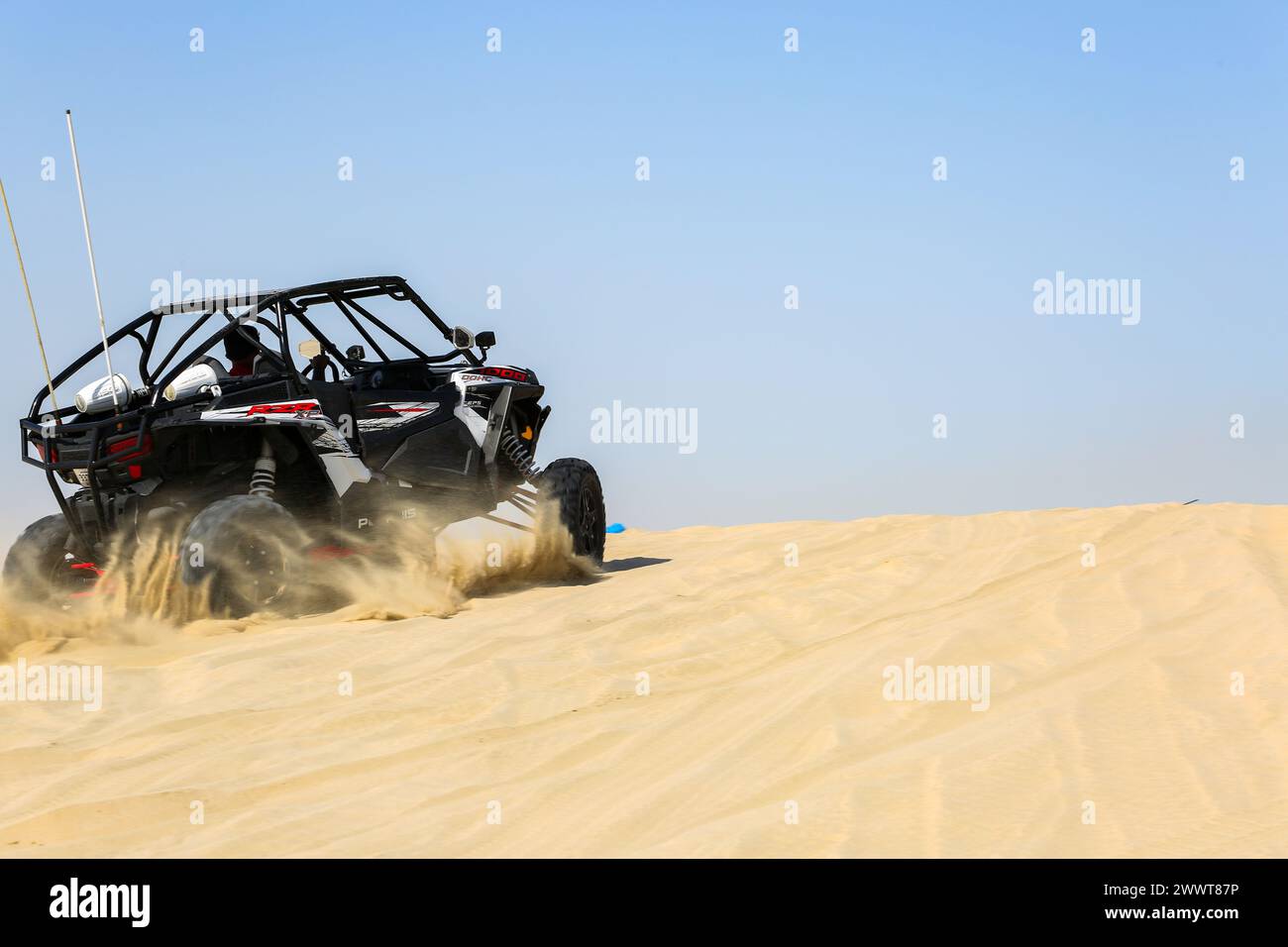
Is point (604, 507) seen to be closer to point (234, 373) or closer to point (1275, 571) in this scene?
point (234, 373)

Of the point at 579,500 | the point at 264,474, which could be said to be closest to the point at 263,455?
the point at 264,474

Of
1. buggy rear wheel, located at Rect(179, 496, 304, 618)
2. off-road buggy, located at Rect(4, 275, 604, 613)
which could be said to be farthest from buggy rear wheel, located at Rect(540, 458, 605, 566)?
buggy rear wheel, located at Rect(179, 496, 304, 618)

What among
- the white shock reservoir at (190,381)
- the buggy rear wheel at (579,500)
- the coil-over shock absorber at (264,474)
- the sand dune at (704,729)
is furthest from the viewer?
the buggy rear wheel at (579,500)

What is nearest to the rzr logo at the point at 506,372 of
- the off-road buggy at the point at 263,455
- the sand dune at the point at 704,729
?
the off-road buggy at the point at 263,455

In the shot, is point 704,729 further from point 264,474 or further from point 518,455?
point 518,455

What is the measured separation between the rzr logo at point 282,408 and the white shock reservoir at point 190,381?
13.0 inches

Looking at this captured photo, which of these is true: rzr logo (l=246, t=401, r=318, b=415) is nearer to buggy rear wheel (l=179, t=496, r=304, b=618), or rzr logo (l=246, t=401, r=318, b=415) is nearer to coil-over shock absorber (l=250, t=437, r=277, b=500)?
coil-over shock absorber (l=250, t=437, r=277, b=500)

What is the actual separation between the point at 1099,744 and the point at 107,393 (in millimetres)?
5891

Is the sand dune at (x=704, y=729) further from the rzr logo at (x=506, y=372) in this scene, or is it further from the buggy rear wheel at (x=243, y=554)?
the rzr logo at (x=506, y=372)

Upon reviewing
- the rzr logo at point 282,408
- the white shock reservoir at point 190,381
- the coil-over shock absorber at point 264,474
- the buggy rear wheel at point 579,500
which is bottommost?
the buggy rear wheel at point 579,500

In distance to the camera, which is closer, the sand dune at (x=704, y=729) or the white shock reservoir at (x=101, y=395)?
the sand dune at (x=704, y=729)

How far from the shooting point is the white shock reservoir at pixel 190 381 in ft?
25.6

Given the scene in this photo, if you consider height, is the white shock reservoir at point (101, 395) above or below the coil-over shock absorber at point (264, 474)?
above
